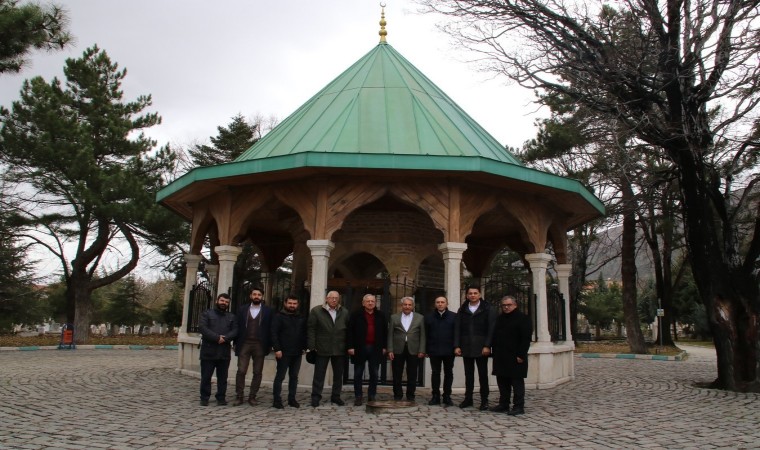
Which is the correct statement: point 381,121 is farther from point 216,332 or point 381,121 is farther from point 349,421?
point 349,421

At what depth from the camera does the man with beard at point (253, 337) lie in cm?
720

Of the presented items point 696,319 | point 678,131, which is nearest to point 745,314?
point 678,131

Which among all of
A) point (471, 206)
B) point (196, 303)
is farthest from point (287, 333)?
point (196, 303)

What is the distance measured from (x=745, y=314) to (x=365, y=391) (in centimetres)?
654

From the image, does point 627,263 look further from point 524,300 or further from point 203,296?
point 203,296

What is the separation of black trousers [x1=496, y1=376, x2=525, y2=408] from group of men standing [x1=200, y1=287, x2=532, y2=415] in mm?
12

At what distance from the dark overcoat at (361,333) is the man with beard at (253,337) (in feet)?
3.37

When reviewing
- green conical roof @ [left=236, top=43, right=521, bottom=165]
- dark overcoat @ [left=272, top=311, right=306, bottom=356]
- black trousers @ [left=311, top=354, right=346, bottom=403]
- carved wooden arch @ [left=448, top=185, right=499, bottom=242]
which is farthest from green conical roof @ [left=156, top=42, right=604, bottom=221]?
black trousers @ [left=311, top=354, right=346, bottom=403]

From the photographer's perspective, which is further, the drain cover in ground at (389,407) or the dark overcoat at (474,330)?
the dark overcoat at (474,330)

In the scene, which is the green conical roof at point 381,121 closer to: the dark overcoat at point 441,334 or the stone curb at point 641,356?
the dark overcoat at point 441,334

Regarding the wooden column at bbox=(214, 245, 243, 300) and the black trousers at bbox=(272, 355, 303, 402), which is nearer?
the black trousers at bbox=(272, 355, 303, 402)

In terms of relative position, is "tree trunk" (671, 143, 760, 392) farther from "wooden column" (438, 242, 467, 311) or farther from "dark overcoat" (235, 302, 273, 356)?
"dark overcoat" (235, 302, 273, 356)

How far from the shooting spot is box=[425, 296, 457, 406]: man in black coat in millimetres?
7234

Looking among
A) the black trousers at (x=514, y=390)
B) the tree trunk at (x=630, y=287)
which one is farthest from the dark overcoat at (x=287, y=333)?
the tree trunk at (x=630, y=287)
